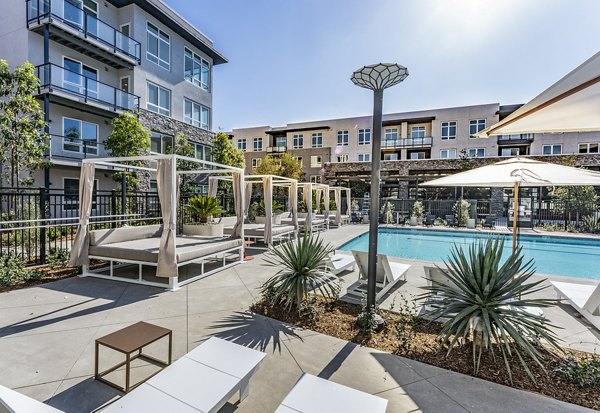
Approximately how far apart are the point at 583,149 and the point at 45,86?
4036 cm

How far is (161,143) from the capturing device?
1758cm

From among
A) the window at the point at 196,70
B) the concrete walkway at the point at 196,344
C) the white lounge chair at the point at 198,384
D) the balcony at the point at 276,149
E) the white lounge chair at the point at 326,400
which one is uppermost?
the window at the point at 196,70

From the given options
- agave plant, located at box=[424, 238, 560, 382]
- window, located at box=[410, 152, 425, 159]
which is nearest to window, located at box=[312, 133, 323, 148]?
window, located at box=[410, 152, 425, 159]

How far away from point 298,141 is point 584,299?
35.3 metres

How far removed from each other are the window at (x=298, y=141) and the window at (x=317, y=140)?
1482 millimetres

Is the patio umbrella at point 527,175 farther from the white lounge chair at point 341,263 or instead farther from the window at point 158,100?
the window at point 158,100

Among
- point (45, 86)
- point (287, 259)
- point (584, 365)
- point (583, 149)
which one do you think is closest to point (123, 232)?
point (287, 259)

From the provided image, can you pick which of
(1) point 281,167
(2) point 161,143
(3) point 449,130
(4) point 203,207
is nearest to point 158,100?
(2) point 161,143

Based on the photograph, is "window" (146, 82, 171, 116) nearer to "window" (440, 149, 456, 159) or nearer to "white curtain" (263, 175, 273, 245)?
"white curtain" (263, 175, 273, 245)

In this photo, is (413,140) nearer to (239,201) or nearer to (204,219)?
(239,201)

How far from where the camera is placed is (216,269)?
7.15 metres

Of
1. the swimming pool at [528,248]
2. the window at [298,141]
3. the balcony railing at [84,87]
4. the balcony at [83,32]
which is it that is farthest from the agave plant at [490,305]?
the window at [298,141]

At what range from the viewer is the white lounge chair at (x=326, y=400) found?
210 centimetres

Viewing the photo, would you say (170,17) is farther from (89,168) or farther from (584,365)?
(584,365)
